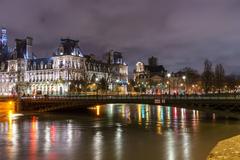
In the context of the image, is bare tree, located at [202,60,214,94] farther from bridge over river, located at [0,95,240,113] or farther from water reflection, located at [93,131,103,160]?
water reflection, located at [93,131,103,160]

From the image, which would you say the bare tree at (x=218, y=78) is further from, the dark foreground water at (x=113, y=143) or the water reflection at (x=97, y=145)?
the water reflection at (x=97, y=145)

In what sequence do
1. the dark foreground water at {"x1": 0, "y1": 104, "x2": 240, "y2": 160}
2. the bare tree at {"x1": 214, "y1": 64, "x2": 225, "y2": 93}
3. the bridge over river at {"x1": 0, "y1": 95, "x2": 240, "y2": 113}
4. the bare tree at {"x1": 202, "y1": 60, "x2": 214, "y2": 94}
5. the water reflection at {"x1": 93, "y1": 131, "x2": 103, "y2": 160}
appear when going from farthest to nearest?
the bare tree at {"x1": 214, "y1": 64, "x2": 225, "y2": 93}, the bare tree at {"x1": 202, "y1": 60, "x2": 214, "y2": 94}, the bridge over river at {"x1": 0, "y1": 95, "x2": 240, "y2": 113}, the water reflection at {"x1": 93, "y1": 131, "x2": 103, "y2": 160}, the dark foreground water at {"x1": 0, "y1": 104, "x2": 240, "y2": 160}

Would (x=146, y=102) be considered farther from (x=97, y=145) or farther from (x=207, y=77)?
(x=207, y=77)

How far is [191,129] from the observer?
5866 cm

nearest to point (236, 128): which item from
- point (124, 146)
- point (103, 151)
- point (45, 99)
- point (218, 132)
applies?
point (218, 132)

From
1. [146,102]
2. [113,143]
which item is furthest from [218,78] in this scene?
[113,143]

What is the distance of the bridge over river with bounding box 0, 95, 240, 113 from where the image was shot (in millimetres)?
67812

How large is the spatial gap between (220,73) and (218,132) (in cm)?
11398

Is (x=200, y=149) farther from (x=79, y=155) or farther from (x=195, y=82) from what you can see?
(x=195, y=82)

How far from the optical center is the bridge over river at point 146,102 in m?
67.8

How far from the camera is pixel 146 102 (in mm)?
79750

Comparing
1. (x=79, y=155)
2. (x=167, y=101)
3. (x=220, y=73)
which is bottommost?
(x=79, y=155)

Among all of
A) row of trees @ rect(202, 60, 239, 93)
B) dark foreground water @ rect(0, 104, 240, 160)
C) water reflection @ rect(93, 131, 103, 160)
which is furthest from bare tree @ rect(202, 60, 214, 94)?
water reflection @ rect(93, 131, 103, 160)

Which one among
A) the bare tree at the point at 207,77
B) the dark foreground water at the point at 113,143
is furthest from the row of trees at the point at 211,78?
the dark foreground water at the point at 113,143
